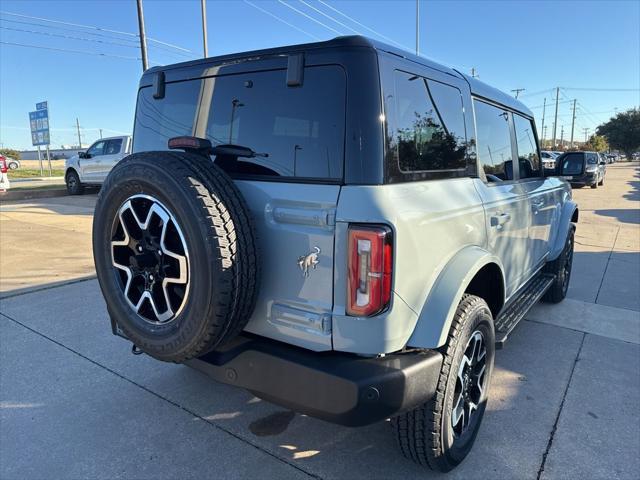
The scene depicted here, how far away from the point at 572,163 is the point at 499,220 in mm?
2028

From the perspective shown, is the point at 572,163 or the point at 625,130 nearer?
the point at 572,163

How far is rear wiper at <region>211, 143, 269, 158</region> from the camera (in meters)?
2.22

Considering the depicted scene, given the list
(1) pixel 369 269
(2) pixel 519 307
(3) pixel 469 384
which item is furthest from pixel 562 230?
(1) pixel 369 269

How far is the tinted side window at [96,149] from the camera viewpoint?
14.9 meters

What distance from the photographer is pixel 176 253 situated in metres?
1.94

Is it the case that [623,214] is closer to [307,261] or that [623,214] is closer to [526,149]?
[526,149]

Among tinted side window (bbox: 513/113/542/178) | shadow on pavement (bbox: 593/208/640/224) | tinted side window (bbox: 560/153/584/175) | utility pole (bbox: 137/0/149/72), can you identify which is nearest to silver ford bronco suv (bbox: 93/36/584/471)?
tinted side window (bbox: 513/113/542/178)

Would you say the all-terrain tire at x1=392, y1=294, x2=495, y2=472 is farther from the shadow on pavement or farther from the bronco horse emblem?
the shadow on pavement

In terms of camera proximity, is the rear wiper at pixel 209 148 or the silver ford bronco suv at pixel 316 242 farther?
the rear wiper at pixel 209 148

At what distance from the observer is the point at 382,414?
187 centimetres

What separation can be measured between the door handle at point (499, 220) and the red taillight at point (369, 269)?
47.3 inches

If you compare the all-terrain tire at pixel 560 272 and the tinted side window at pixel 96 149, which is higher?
the tinted side window at pixel 96 149

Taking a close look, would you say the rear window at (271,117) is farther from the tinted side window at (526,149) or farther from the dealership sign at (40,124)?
the dealership sign at (40,124)

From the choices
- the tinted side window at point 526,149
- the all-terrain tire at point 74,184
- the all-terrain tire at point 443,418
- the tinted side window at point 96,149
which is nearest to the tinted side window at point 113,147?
the tinted side window at point 96,149
